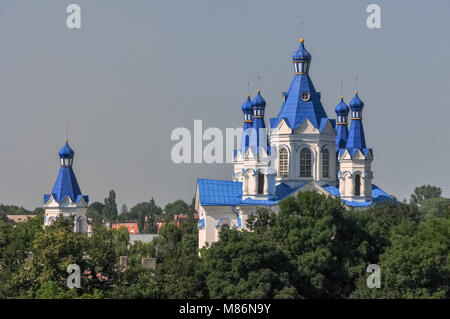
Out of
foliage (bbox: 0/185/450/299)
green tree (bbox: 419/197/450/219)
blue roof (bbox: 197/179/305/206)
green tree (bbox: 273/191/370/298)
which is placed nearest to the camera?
foliage (bbox: 0/185/450/299)

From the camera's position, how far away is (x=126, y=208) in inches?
6275

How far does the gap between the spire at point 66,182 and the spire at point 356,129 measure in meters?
16.9

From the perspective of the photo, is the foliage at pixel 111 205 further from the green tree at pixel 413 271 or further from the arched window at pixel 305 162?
the green tree at pixel 413 271

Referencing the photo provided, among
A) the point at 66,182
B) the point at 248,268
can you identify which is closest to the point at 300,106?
the point at 66,182

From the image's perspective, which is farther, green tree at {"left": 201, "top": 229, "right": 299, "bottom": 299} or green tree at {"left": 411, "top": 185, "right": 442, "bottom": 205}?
green tree at {"left": 411, "top": 185, "right": 442, "bottom": 205}

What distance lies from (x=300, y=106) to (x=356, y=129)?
9.71 ft

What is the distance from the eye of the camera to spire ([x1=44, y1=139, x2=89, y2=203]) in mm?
70750

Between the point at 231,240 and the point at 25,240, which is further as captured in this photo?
the point at 25,240

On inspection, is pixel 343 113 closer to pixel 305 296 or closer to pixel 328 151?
pixel 328 151

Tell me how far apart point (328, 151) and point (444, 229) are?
41.1 ft

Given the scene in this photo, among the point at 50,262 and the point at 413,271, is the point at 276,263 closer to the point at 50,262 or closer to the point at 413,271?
the point at 413,271

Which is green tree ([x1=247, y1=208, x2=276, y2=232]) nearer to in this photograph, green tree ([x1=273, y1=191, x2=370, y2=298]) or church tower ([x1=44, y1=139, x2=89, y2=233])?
green tree ([x1=273, y1=191, x2=370, y2=298])

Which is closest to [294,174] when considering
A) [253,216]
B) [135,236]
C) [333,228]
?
[253,216]

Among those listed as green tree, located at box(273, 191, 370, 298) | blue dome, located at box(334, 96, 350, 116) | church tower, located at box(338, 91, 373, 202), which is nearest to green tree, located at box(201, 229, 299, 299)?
green tree, located at box(273, 191, 370, 298)
